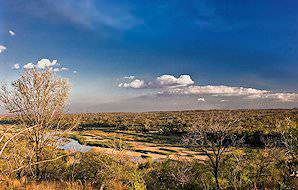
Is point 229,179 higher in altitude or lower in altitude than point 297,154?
lower

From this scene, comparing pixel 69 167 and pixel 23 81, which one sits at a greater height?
pixel 23 81

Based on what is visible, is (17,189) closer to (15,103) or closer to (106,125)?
(15,103)

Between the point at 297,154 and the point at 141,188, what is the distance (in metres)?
6.95

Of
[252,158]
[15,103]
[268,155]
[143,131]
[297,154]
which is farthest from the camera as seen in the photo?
[143,131]

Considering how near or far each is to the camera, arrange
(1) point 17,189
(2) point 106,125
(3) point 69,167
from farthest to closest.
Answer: (2) point 106,125 → (3) point 69,167 → (1) point 17,189

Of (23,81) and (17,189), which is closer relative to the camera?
(17,189)

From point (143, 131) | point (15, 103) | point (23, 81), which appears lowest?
point (143, 131)

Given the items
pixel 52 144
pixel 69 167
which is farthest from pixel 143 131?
pixel 52 144

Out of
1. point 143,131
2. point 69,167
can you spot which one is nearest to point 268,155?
point 69,167

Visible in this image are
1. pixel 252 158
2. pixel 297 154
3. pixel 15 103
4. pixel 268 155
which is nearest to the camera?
pixel 297 154

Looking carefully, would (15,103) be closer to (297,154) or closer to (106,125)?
(297,154)

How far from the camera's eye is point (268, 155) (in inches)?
562

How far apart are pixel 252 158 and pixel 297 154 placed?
3466mm

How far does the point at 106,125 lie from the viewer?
91625 millimetres
